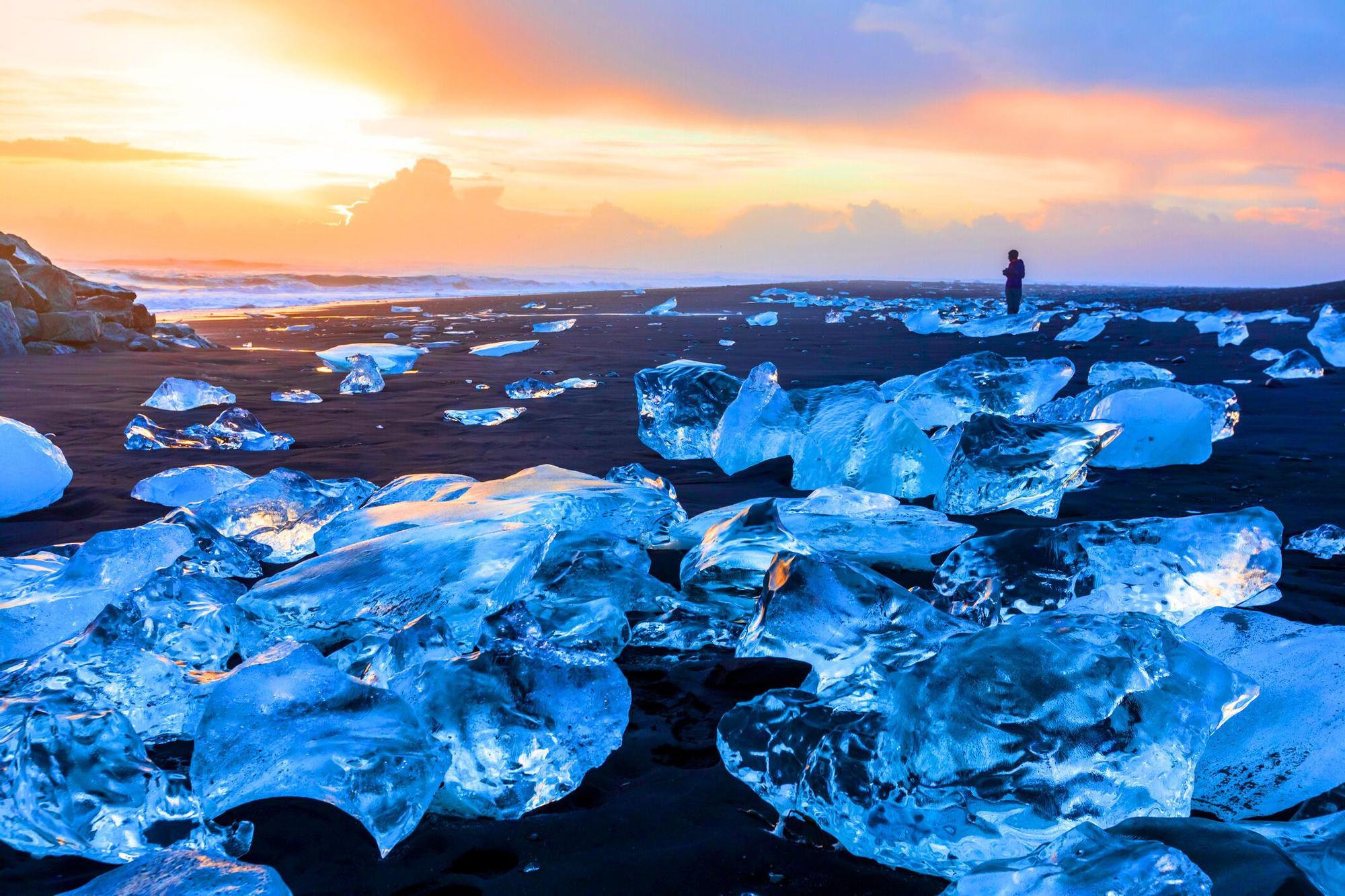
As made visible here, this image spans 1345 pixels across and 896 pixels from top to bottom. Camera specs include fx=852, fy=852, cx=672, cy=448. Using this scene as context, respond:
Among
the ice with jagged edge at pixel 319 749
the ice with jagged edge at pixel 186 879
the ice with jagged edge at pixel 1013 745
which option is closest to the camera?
the ice with jagged edge at pixel 186 879

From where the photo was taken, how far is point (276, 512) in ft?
8.32

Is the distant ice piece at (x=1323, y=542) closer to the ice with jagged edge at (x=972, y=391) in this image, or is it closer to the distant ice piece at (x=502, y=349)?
the ice with jagged edge at (x=972, y=391)

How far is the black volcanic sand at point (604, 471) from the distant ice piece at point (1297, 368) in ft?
0.49

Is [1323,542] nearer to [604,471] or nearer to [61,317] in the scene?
[604,471]

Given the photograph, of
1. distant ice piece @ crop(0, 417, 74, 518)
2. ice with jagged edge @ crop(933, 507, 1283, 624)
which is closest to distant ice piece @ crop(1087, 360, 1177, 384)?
ice with jagged edge @ crop(933, 507, 1283, 624)

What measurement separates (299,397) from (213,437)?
138cm

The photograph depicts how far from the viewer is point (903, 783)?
46.0 inches

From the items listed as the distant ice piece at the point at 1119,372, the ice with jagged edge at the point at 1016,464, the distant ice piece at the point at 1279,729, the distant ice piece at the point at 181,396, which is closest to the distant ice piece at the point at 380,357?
the distant ice piece at the point at 181,396

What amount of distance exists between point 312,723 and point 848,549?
54.4 inches

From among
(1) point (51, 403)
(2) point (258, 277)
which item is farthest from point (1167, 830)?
(2) point (258, 277)

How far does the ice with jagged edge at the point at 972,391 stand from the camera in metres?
4.05

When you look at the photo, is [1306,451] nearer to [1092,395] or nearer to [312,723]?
[1092,395]

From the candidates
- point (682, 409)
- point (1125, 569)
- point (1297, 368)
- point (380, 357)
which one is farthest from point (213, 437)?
point (1297, 368)

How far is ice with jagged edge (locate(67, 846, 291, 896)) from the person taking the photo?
3.29 feet
